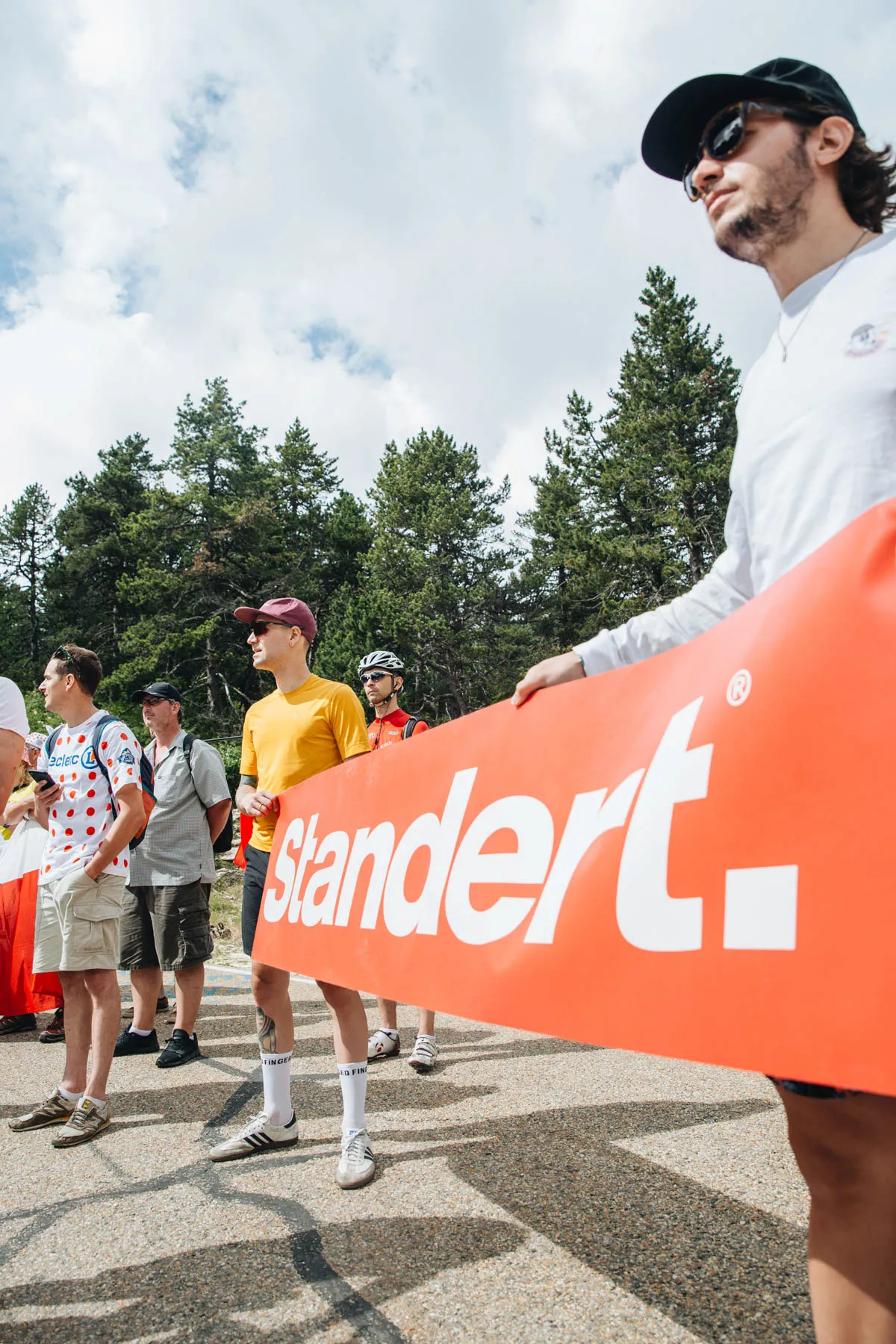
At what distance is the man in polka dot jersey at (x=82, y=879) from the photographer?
4.05 metres

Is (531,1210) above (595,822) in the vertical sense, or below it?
below

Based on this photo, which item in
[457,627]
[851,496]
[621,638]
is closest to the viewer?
[851,496]

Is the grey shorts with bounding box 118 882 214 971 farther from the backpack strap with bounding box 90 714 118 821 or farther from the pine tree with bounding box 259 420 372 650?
the pine tree with bounding box 259 420 372 650

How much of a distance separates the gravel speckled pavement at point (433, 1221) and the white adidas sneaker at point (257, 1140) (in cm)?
6

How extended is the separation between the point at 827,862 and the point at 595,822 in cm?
48

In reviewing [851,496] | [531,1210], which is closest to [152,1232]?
[531,1210]

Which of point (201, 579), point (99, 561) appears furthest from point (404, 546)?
point (99, 561)

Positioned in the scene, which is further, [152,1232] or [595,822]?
[152,1232]

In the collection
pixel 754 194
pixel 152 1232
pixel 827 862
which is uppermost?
pixel 754 194

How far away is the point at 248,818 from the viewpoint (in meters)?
3.74

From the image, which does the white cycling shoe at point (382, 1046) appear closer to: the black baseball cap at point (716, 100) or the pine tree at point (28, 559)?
the black baseball cap at point (716, 100)

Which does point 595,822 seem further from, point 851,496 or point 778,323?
point 778,323

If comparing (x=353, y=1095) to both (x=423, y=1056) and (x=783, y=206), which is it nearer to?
(x=423, y=1056)

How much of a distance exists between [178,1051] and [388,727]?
2355 mm
